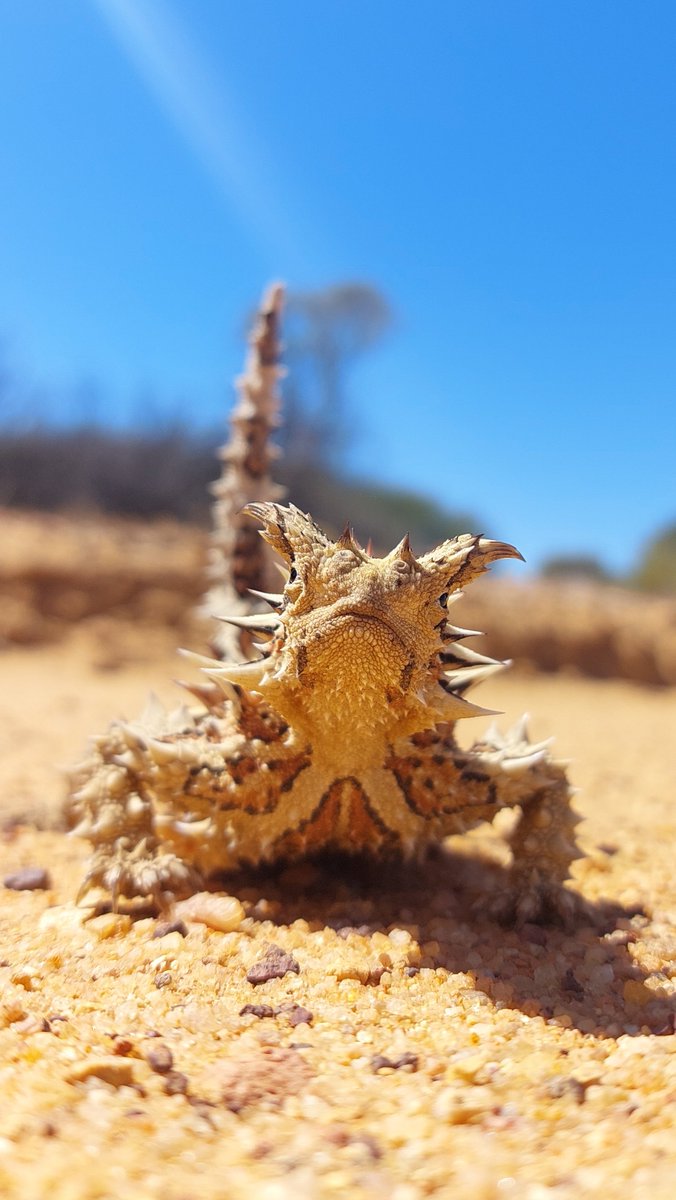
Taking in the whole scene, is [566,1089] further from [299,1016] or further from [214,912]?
[214,912]

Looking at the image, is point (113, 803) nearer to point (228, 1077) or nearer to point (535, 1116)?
point (228, 1077)

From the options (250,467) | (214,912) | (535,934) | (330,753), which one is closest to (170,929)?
(214,912)

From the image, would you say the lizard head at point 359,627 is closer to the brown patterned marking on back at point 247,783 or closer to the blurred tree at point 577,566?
the brown patterned marking on back at point 247,783

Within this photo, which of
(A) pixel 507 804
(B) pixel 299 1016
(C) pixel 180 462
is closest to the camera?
(B) pixel 299 1016

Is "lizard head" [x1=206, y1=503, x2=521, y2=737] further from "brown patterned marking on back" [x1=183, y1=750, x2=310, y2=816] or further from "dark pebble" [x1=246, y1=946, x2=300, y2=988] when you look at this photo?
"dark pebble" [x1=246, y1=946, x2=300, y2=988]

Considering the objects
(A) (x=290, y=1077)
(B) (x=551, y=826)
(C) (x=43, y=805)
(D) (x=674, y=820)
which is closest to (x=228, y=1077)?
(A) (x=290, y=1077)

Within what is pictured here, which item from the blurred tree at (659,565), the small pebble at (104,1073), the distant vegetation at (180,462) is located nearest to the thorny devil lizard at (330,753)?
the small pebble at (104,1073)

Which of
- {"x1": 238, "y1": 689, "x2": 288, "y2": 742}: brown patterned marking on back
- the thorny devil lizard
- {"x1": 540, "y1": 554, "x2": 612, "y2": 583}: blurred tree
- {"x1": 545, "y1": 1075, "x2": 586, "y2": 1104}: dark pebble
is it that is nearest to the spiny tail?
the thorny devil lizard
